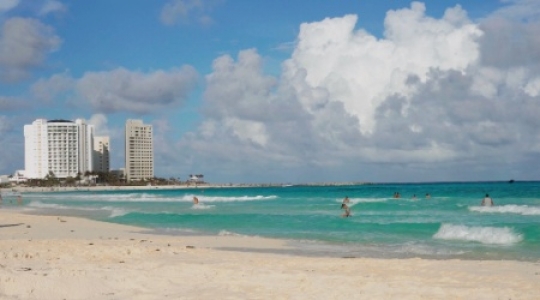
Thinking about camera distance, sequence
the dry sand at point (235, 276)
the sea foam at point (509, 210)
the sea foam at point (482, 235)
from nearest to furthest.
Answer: the dry sand at point (235, 276)
the sea foam at point (482, 235)
the sea foam at point (509, 210)

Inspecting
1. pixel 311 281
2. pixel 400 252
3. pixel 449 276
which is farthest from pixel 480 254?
pixel 311 281

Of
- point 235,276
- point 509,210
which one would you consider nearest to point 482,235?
point 235,276

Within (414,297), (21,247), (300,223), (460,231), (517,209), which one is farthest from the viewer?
(517,209)

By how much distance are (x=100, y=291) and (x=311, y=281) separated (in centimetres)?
389

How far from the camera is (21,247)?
16531 millimetres

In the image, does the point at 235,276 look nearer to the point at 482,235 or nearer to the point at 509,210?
the point at 482,235

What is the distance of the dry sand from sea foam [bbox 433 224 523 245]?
612cm

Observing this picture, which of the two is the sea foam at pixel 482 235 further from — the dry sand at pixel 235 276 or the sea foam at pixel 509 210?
the sea foam at pixel 509 210

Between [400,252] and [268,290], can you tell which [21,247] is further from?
[400,252]

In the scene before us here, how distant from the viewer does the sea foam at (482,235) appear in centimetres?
2070

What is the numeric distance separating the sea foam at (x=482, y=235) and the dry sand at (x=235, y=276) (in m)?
6.12

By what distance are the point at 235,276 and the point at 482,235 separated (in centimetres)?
1391

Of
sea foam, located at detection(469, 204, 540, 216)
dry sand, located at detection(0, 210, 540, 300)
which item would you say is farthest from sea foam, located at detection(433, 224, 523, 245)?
sea foam, located at detection(469, 204, 540, 216)

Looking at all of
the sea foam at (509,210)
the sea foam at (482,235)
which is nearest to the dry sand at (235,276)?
the sea foam at (482,235)
